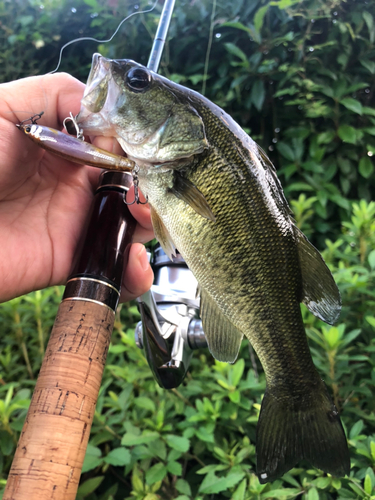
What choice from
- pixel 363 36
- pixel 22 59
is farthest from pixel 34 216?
pixel 22 59

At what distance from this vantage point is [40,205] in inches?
36.3

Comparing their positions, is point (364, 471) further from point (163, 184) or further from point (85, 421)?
point (163, 184)

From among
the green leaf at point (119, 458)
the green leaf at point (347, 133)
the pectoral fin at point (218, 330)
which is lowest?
the green leaf at point (119, 458)

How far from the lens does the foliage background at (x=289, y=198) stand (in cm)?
106

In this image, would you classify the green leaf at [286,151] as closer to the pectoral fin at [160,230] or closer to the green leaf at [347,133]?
the green leaf at [347,133]

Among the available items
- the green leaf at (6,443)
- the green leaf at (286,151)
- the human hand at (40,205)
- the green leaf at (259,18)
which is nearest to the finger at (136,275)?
the human hand at (40,205)

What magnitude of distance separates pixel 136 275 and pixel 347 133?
1800 mm

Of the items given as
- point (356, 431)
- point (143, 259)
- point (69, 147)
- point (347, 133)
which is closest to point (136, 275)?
point (143, 259)

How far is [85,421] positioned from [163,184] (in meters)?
0.43

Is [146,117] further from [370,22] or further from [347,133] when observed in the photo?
[370,22]

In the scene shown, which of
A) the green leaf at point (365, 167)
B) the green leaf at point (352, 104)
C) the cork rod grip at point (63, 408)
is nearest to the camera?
the cork rod grip at point (63, 408)

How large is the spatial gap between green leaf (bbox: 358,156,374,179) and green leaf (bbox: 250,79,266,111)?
0.70m

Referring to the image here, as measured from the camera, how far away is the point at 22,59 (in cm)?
275

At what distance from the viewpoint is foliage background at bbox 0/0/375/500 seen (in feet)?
3.48
